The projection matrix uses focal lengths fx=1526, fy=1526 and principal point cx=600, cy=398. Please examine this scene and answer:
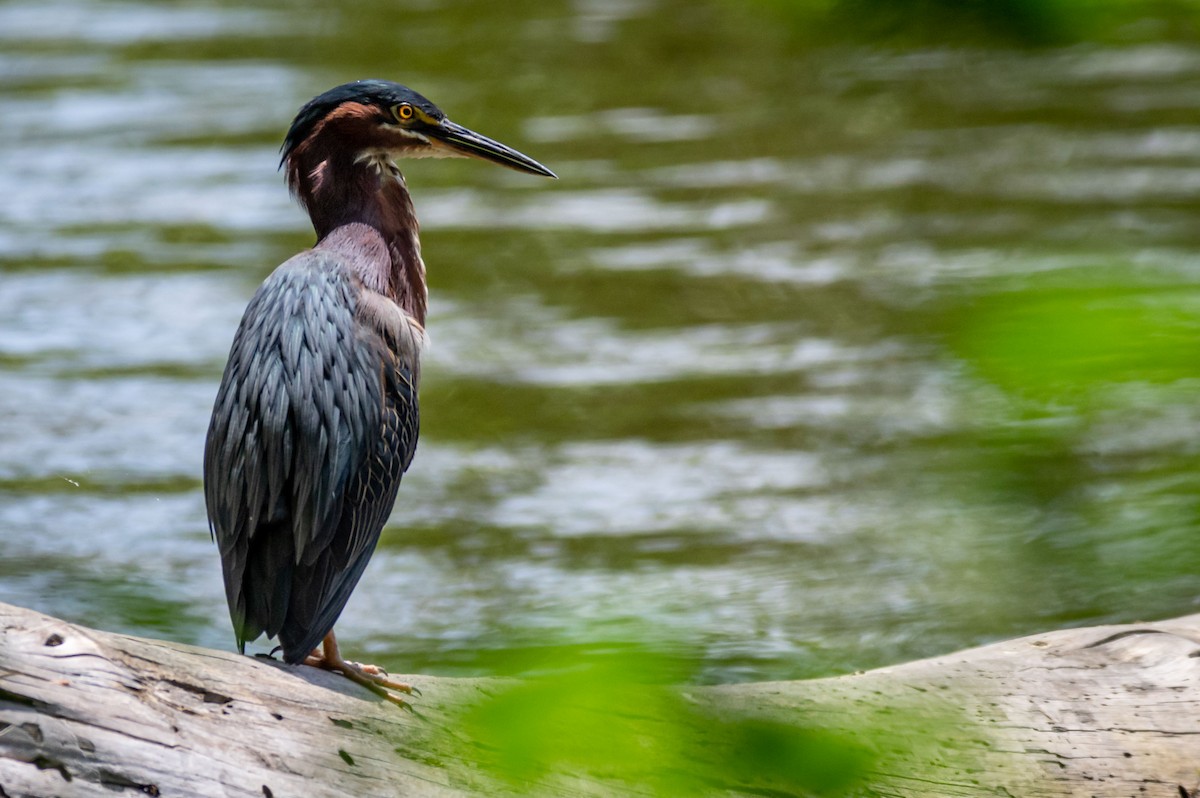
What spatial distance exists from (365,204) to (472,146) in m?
0.27

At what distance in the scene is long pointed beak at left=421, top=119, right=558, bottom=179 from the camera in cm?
302

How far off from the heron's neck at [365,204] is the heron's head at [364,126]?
17 mm

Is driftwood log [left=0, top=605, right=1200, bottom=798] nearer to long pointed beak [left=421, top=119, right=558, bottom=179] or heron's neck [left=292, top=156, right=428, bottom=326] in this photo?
heron's neck [left=292, top=156, right=428, bottom=326]

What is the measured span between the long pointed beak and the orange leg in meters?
1.08

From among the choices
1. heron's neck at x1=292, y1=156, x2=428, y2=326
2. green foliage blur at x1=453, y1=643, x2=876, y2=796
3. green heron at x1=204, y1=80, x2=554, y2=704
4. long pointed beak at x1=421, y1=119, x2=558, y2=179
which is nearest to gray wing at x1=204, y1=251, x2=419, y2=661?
green heron at x1=204, y1=80, x2=554, y2=704

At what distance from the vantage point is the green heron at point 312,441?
2.40 m

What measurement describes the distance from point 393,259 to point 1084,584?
216cm

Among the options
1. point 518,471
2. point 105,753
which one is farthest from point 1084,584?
point 518,471

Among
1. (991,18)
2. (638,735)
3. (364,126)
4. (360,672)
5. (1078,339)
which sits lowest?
(360,672)

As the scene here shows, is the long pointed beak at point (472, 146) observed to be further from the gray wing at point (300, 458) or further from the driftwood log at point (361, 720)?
the driftwood log at point (361, 720)

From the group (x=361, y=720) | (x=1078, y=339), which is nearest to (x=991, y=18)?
(x=1078, y=339)

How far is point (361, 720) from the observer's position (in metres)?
1.96

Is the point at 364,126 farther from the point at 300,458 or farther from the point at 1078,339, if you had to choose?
the point at 1078,339

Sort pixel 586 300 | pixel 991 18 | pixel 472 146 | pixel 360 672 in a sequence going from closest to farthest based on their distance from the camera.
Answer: pixel 991 18 < pixel 360 672 < pixel 472 146 < pixel 586 300
